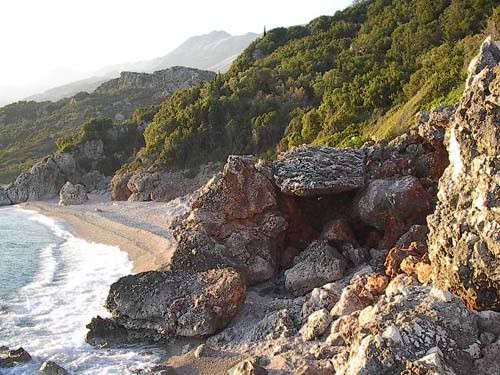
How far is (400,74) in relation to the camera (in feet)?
102

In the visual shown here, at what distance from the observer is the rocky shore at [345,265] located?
8.17m

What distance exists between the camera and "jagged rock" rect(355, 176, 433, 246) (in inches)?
579

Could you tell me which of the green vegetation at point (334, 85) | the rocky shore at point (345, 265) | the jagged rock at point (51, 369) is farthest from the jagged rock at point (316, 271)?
the green vegetation at point (334, 85)

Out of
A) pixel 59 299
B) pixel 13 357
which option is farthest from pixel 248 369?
pixel 59 299

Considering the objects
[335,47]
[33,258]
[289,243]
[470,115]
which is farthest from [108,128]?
[470,115]

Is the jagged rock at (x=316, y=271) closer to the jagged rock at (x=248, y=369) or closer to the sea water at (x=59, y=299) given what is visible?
the jagged rock at (x=248, y=369)

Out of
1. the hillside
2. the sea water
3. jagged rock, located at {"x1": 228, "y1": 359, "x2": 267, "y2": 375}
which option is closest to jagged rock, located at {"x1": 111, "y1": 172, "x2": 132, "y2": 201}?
the sea water

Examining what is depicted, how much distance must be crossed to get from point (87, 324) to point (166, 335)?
2.47 m

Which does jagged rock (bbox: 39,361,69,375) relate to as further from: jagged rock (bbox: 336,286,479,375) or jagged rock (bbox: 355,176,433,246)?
jagged rock (bbox: 355,176,433,246)

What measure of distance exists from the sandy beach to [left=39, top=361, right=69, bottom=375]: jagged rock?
7.70 meters

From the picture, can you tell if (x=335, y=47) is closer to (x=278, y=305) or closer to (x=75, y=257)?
(x=75, y=257)

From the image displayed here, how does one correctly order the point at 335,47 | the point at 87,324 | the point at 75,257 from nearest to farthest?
1. the point at 87,324
2. the point at 75,257
3. the point at 335,47

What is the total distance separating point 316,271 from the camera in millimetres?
14438

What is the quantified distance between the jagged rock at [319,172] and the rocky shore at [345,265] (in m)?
0.05
